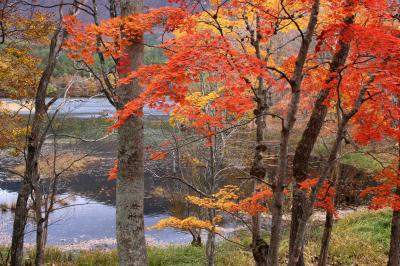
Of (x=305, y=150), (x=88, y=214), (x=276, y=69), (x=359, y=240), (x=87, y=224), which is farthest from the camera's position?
Answer: (x=88, y=214)

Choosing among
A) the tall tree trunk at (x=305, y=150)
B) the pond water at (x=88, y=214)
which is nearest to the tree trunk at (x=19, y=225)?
the pond water at (x=88, y=214)

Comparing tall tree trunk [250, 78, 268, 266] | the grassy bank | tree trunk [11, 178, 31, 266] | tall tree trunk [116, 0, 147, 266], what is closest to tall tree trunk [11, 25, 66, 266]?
tree trunk [11, 178, 31, 266]

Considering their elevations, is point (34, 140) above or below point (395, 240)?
above

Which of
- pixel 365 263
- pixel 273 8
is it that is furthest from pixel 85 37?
pixel 365 263

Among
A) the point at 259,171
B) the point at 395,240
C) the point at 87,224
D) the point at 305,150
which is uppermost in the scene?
the point at 305,150

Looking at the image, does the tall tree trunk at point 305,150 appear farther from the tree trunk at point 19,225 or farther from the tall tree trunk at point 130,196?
the tree trunk at point 19,225

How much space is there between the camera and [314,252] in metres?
11.2

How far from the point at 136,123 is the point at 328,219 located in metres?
4.86

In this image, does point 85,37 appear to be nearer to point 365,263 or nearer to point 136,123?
point 136,123

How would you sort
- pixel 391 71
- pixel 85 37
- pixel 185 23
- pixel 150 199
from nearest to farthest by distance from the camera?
pixel 391 71 < pixel 85 37 < pixel 185 23 < pixel 150 199

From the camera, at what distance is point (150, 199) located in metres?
19.7

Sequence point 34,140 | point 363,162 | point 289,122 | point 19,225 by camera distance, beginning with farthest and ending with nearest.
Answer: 1. point 363,162
2. point 19,225
3. point 34,140
4. point 289,122

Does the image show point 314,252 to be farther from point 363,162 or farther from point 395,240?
point 363,162

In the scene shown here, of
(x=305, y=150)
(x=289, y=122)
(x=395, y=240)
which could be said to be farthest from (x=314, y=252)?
(x=289, y=122)
